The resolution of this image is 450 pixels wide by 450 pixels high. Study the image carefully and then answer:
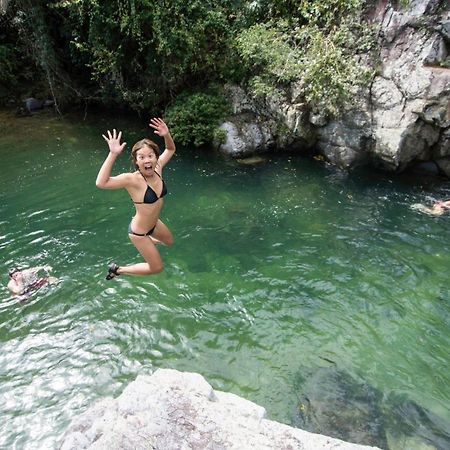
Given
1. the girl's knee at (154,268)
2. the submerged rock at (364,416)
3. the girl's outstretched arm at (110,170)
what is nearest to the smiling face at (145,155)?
the girl's outstretched arm at (110,170)

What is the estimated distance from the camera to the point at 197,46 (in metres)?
12.6

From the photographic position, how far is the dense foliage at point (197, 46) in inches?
432

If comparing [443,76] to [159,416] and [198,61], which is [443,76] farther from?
[159,416]

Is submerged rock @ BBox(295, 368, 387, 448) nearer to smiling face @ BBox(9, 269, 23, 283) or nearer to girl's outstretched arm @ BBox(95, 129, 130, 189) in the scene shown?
girl's outstretched arm @ BBox(95, 129, 130, 189)

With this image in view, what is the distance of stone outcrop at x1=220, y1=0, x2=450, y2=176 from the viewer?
9.89 meters

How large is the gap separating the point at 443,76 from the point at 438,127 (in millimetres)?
1172

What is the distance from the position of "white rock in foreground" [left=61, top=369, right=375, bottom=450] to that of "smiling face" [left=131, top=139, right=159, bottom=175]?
99.8 inches

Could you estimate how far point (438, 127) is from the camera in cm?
1013

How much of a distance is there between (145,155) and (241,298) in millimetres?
3140

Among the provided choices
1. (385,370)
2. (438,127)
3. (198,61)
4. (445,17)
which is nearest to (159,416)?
(385,370)

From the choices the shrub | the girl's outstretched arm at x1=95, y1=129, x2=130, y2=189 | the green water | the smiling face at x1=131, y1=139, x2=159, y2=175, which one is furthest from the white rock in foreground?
the shrub

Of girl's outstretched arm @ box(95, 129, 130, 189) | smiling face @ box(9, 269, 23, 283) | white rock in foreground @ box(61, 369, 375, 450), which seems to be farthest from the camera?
smiling face @ box(9, 269, 23, 283)

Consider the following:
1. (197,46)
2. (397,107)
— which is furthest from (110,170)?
(197,46)

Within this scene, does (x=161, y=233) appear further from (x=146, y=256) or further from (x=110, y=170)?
(x=110, y=170)
